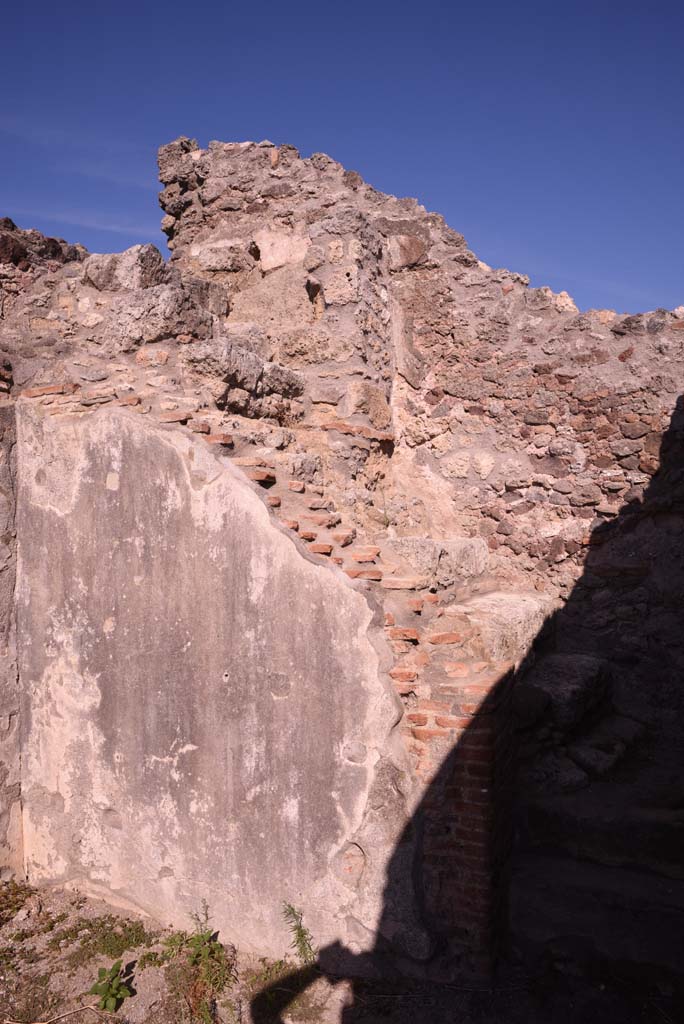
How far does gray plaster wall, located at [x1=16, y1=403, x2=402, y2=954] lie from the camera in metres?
2.86

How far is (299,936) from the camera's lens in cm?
290

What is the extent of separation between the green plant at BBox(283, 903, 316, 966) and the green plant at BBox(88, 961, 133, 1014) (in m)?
0.71

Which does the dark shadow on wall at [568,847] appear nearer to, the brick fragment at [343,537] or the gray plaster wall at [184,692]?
the gray plaster wall at [184,692]

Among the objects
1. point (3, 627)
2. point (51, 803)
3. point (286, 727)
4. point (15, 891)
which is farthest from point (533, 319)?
point (15, 891)

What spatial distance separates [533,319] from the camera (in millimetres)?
5504

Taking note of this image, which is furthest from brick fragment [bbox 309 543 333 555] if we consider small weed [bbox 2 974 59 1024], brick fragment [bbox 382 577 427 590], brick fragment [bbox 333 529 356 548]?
small weed [bbox 2 974 59 1024]

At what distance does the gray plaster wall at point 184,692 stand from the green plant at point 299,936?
0.17 ft

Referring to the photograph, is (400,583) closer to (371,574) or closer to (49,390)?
(371,574)

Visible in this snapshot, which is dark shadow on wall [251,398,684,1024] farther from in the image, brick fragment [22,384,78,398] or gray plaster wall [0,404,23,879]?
brick fragment [22,384,78,398]

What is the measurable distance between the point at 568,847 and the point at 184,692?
2187 millimetres

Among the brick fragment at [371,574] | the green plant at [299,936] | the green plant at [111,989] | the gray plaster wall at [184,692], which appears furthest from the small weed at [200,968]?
the brick fragment at [371,574]

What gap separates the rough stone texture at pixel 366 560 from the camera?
2824mm

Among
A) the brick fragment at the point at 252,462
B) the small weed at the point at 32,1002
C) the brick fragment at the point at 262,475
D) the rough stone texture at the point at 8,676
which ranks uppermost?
the brick fragment at the point at 252,462

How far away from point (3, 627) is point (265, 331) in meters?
2.52
